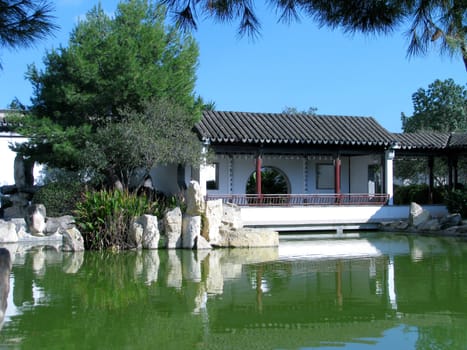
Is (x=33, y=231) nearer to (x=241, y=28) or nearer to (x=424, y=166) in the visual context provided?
(x=241, y=28)

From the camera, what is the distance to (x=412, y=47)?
19.9 feet

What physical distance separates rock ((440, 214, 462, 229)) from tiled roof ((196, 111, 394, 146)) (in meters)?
3.79

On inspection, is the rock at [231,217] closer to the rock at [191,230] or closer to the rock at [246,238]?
the rock at [246,238]

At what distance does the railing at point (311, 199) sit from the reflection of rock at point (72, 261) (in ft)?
24.3

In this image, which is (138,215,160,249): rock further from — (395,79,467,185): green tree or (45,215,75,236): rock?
(395,79,467,185): green tree

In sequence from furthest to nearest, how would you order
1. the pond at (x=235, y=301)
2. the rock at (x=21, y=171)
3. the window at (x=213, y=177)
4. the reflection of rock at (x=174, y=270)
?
the window at (x=213, y=177) → the rock at (x=21, y=171) → the reflection of rock at (x=174, y=270) → the pond at (x=235, y=301)

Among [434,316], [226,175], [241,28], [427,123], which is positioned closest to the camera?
[241,28]

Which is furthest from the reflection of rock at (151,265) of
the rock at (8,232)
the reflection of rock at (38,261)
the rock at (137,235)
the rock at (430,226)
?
the rock at (430,226)

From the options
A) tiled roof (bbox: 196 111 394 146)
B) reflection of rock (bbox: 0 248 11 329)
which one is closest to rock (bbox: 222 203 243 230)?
tiled roof (bbox: 196 111 394 146)

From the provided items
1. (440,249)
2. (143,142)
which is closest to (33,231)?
(143,142)

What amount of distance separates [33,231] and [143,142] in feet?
13.3

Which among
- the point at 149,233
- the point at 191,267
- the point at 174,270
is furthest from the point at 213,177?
the point at 174,270

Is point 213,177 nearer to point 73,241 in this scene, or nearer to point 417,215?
point 417,215

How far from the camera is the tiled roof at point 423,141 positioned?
2220cm
